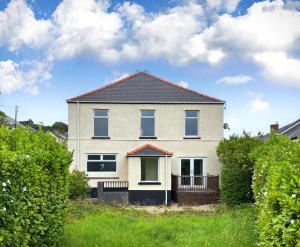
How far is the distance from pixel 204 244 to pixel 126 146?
19838 mm

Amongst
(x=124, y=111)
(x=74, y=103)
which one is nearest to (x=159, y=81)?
(x=124, y=111)

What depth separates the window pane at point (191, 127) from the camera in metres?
29.9

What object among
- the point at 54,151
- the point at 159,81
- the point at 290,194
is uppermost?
the point at 159,81

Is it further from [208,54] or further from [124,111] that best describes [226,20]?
[124,111]

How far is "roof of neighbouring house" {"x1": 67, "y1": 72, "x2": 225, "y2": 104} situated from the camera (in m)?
29.5

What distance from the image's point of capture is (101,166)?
1155 inches

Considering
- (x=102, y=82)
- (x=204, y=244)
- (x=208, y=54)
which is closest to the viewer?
(x=204, y=244)

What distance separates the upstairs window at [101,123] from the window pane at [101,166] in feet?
6.15

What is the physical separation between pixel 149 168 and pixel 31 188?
2281cm

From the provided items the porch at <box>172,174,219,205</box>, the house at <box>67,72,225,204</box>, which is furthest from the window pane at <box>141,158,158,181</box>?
the porch at <box>172,174,219,205</box>

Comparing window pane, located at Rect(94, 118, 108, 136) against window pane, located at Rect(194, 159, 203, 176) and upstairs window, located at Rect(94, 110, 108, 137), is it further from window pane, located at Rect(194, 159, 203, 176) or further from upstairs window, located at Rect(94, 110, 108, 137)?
window pane, located at Rect(194, 159, 203, 176)

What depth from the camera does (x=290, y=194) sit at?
4719mm

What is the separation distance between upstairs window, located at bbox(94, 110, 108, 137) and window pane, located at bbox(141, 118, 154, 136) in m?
2.49

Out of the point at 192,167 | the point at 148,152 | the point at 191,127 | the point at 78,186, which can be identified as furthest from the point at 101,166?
the point at 191,127
